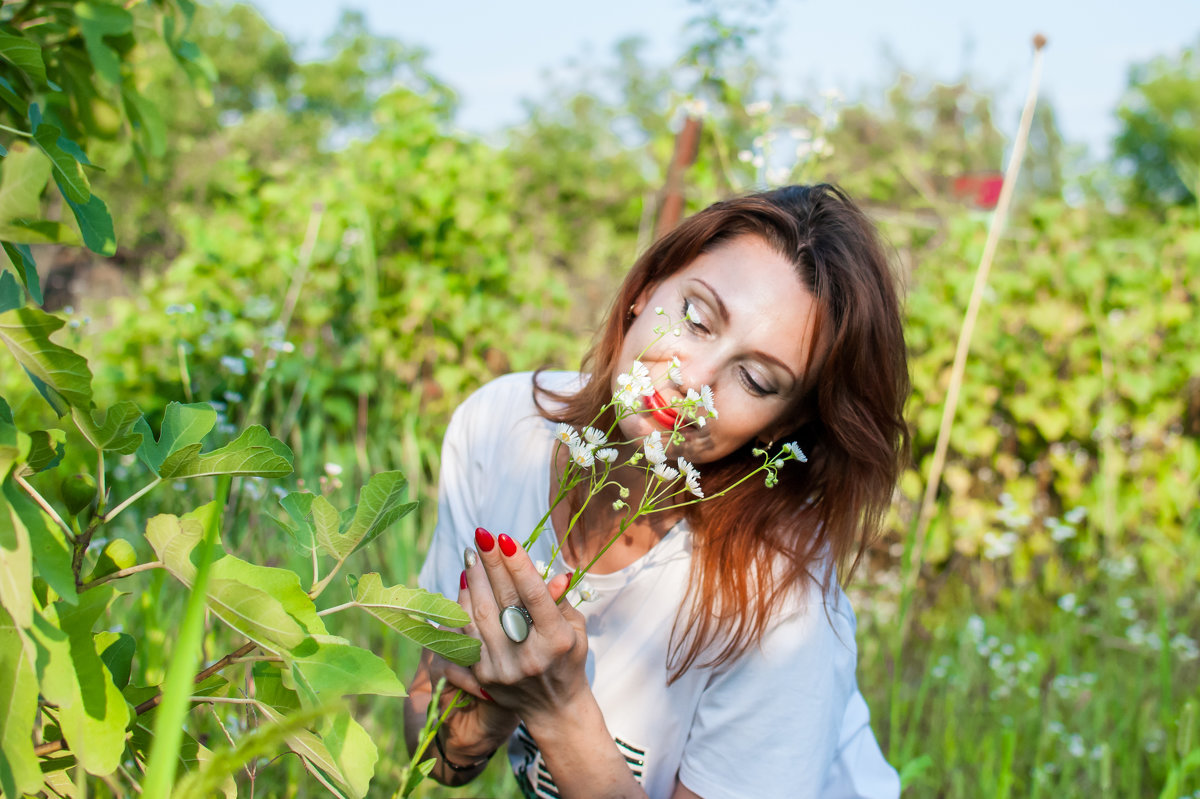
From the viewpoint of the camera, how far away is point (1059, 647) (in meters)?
2.73

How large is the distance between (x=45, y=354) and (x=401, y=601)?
31cm

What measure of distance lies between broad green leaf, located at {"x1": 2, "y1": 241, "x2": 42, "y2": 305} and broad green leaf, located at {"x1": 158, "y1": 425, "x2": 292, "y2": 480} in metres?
0.17

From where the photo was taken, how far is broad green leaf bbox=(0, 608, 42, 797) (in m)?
0.51

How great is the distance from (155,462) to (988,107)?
16.6 metres

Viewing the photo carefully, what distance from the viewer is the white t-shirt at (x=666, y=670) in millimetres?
1274

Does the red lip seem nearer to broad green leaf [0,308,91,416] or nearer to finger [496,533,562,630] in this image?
finger [496,533,562,630]

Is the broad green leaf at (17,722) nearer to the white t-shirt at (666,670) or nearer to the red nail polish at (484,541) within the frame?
the red nail polish at (484,541)

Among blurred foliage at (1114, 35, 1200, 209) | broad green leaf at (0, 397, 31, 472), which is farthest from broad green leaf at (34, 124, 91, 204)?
blurred foliage at (1114, 35, 1200, 209)

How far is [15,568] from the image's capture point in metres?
0.49

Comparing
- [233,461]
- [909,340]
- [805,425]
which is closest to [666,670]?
[805,425]

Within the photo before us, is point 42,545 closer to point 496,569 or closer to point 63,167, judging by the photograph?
point 63,167

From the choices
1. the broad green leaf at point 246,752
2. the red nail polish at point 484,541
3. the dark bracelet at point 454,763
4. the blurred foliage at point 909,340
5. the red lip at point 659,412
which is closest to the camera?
the broad green leaf at point 246,752

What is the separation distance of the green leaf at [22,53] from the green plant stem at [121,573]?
0.43 metres

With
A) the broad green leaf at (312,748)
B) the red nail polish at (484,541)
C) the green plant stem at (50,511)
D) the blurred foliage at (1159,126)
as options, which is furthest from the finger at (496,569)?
the blurred foliage at (1159,126)
